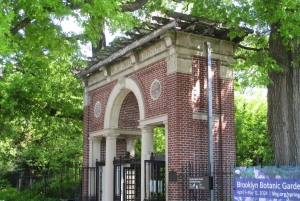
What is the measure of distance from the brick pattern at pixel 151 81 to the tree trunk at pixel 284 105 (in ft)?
11.0

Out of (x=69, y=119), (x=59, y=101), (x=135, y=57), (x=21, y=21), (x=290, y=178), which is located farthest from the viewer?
(x=69, y=119)

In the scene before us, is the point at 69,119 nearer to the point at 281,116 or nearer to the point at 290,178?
the point at 281,116

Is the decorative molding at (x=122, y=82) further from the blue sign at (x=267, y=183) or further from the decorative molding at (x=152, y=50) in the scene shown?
the blue sign at (x=267, y=183)

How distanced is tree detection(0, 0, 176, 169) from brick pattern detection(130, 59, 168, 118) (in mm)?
1680

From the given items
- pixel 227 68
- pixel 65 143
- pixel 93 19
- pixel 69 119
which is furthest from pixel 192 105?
pixel 65 143

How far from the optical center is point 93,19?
11703 millimetres

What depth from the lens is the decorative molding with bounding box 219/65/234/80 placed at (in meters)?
14.4

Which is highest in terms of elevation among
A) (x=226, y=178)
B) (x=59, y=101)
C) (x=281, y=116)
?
(x=59, y=101)

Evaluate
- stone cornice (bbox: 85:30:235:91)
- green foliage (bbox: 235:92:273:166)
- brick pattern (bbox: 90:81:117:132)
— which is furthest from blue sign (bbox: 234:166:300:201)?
green foliage (bbox: 235:92:273:166)

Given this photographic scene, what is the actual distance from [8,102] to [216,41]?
386 inches

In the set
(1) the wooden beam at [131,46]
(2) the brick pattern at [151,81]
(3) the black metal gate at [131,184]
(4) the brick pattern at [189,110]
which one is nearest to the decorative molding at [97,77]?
(1) the wooden beam at [131,46]

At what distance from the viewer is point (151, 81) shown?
14719mm

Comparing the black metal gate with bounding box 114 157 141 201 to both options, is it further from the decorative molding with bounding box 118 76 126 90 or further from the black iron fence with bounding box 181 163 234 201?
the black iron fence with bounding box 181 163 234 201

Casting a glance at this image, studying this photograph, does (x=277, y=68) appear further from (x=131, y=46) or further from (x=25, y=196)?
(x=25, y=196)
